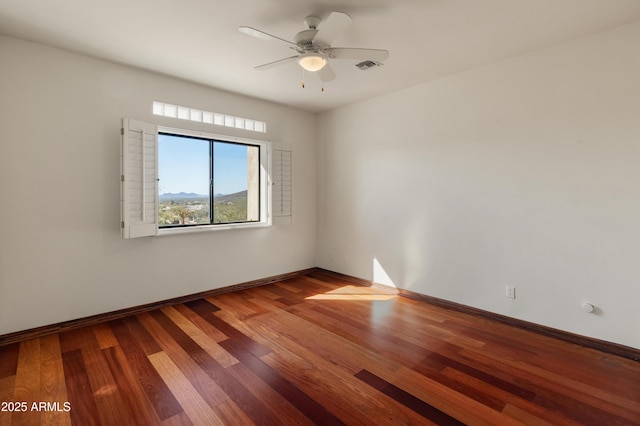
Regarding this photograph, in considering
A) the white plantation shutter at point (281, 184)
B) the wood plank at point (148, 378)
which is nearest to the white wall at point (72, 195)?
the wood plank at point (148, 378)

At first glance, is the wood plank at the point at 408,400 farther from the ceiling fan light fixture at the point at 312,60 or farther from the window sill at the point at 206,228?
the window sill at the point at 206,228

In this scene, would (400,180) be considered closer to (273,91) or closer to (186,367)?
(273,91)

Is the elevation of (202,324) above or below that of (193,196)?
below

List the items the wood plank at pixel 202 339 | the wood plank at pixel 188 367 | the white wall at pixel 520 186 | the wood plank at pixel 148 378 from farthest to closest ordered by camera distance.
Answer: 1. the white wall at pixel 520 186
2. the wood plank at pixel 202 339
3. the wood plank at pixel 188 367
4. the wood plank at pixel 148 378

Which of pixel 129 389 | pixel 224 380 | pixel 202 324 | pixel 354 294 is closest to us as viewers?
pixel 129 389

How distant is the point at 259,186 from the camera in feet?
15.1

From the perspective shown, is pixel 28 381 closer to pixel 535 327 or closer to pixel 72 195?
pixel 72 195

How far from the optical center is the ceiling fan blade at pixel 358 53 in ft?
7.56

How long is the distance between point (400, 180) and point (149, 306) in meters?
3.39

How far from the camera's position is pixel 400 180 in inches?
160

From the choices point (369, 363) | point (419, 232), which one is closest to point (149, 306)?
point (369, 363)

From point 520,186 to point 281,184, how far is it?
3.01 metres

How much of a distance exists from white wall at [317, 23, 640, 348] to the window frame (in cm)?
140

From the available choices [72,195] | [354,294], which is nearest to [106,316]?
[72,195]
